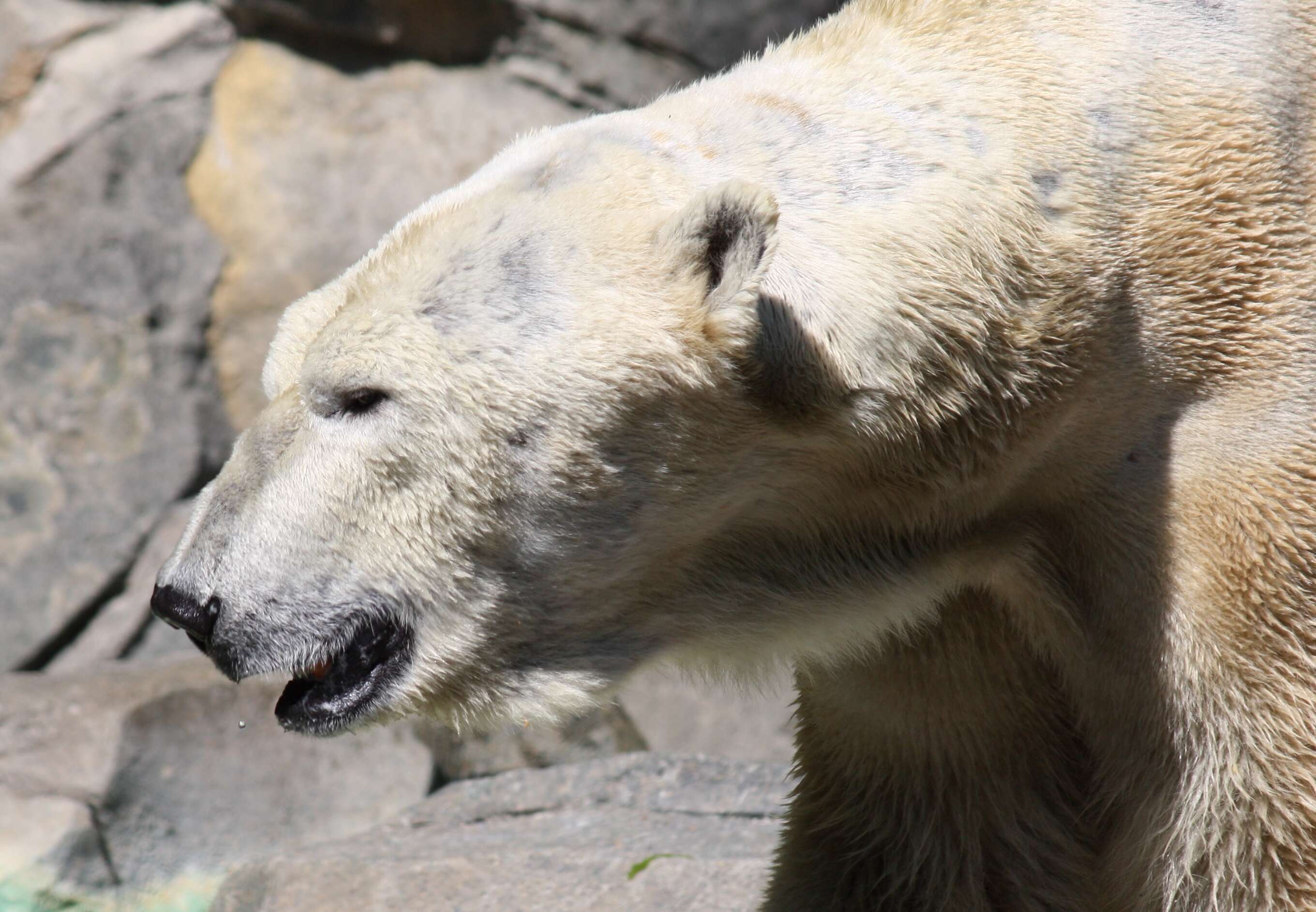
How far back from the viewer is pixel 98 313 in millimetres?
4512

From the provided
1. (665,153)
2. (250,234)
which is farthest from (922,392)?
(250,234)

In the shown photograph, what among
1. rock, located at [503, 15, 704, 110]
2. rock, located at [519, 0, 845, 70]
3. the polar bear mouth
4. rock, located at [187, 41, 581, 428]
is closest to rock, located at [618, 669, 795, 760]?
rock, located at [187, 41, 581, 428]

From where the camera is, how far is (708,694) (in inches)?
201

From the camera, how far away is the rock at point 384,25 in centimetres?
472

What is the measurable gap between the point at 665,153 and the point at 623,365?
0.91ft

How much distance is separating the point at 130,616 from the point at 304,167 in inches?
60.4

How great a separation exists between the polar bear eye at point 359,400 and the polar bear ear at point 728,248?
350 mm

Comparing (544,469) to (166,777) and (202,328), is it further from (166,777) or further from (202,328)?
(202,328)

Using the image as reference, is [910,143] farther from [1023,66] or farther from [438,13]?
[438,13]

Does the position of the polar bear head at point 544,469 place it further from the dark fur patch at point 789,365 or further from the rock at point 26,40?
the rock at point 26,40

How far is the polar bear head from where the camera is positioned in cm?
154

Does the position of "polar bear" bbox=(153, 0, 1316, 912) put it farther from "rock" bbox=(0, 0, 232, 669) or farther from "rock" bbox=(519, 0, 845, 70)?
"rock" bbox=(519, 0, 845, 70)

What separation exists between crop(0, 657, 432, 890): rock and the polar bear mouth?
1.80m

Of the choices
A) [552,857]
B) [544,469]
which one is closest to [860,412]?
[544,469]
